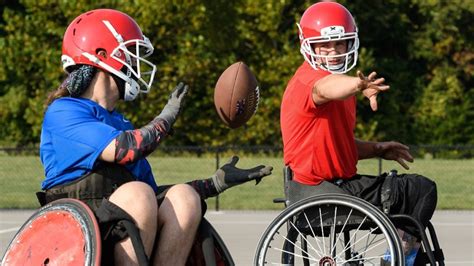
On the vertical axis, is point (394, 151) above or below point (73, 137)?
below

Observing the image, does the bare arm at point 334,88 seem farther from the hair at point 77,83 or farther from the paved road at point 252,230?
the paved road at point 252,230

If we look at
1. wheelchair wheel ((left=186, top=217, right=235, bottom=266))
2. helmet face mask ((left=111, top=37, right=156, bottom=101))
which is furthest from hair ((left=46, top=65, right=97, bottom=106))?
wheelchair wheel ((left=186, top=217, right=235, bottom=266))

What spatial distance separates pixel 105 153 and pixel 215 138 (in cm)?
2461

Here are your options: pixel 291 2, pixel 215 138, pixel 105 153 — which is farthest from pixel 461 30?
pixel 105 153

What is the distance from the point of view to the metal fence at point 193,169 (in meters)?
18.1

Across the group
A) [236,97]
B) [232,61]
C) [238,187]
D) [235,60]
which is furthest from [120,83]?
[235,60]

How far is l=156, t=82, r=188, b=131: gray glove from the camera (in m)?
5.90

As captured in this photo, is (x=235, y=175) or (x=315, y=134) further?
(x=315, y=134)

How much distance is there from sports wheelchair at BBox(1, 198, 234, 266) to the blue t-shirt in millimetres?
178

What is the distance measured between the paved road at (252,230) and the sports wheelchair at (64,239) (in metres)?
4.98

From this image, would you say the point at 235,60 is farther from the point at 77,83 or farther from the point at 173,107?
the point at 173,107

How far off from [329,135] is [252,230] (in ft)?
20.7

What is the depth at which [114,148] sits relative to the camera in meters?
5.75

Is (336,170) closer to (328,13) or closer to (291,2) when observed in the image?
(328,13)
